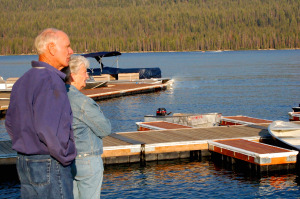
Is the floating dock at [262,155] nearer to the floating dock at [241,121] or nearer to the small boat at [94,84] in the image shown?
the floating dock at [241,121]

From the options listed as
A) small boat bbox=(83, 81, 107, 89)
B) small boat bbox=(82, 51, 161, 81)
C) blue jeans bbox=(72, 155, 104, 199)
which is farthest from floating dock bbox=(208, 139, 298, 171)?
small boat bbox=(82, 51, 161, 81)

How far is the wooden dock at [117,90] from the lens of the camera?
33734 millimetres

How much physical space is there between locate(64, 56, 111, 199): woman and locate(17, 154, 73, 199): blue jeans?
0.80 meters

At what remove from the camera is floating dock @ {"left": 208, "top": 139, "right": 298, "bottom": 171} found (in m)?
13.2

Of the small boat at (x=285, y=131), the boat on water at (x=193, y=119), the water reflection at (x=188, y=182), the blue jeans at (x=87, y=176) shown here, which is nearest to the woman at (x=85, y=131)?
the blue jeans at (x=87, y=176)

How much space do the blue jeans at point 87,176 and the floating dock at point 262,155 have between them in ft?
29.7

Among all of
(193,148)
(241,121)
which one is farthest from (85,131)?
(241,121)

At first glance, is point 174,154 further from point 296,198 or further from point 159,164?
point 296,198

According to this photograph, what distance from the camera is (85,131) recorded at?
461 cm

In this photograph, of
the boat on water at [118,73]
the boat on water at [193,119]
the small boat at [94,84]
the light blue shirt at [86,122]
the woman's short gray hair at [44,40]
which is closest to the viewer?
the woman's short gray hair at [44,40]

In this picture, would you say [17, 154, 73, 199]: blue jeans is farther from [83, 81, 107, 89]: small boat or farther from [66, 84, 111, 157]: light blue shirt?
[83, 81, 107, 89]: small boat

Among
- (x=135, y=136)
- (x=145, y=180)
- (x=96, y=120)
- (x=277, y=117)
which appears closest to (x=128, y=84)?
(x=277, y=117)

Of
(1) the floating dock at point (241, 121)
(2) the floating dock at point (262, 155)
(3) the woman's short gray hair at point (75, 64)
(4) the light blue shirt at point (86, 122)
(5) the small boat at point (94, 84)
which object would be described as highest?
(3) the woman's short gray hair at point (75, 64)

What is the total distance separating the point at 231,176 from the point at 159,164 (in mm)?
2290
